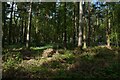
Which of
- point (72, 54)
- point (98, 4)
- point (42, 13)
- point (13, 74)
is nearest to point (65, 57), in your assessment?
point (72, 54)

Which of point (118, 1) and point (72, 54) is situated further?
point (118, 1)

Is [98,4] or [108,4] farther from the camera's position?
[98,4]

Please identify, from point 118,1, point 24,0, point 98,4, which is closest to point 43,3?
point 24,0

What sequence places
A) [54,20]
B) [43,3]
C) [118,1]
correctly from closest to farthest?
A: [118,1]
[43,3]
[54,20]

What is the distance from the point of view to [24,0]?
120 ft

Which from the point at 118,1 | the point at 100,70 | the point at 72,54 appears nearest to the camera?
the point at 100,70

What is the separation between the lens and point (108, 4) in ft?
107

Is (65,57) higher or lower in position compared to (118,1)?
lower

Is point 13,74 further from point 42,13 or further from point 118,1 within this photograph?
point 42,13

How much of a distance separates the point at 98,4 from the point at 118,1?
5.26m

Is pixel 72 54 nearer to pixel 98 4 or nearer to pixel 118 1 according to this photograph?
pixel 118 1

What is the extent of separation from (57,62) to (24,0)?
21776mm

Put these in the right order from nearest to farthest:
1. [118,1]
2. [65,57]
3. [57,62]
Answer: [57,62] → [65,57] → [118,1]

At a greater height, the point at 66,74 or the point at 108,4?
the point at 108,4
